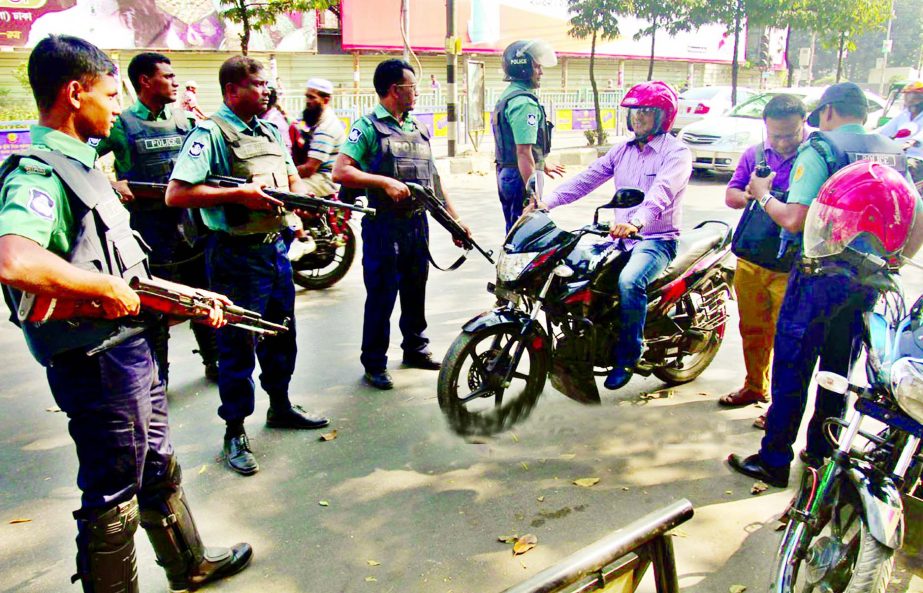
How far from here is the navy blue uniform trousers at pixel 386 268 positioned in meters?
4.54

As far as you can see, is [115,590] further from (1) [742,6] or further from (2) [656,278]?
(1) [742,6]

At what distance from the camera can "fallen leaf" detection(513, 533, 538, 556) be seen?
116 inches

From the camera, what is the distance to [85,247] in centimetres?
213

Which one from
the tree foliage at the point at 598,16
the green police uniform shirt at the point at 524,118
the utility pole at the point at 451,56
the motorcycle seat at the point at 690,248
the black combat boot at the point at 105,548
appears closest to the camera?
the black combat boot at the point at 105,548

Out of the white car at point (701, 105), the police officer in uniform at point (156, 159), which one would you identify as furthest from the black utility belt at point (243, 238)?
the white car at point (701, 105)

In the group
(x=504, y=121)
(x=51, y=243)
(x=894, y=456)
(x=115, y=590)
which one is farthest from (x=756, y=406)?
(x=51, y=243)

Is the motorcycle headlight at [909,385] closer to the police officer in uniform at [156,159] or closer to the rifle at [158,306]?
the rifle at [158,306]

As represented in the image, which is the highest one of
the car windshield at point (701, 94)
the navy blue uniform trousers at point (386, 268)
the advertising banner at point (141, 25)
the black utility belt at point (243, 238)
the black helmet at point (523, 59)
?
the advertising banner at point (141, 25)

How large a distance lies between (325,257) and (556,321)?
11.0 ft

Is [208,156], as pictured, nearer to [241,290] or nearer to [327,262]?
[241,290]

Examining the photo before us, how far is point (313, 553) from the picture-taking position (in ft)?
9.67

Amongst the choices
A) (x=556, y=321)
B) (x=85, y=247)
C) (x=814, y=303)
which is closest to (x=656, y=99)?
(x=556, y=321)

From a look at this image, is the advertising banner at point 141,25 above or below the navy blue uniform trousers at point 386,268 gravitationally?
above

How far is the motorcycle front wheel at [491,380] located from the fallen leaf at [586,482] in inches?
25.2
